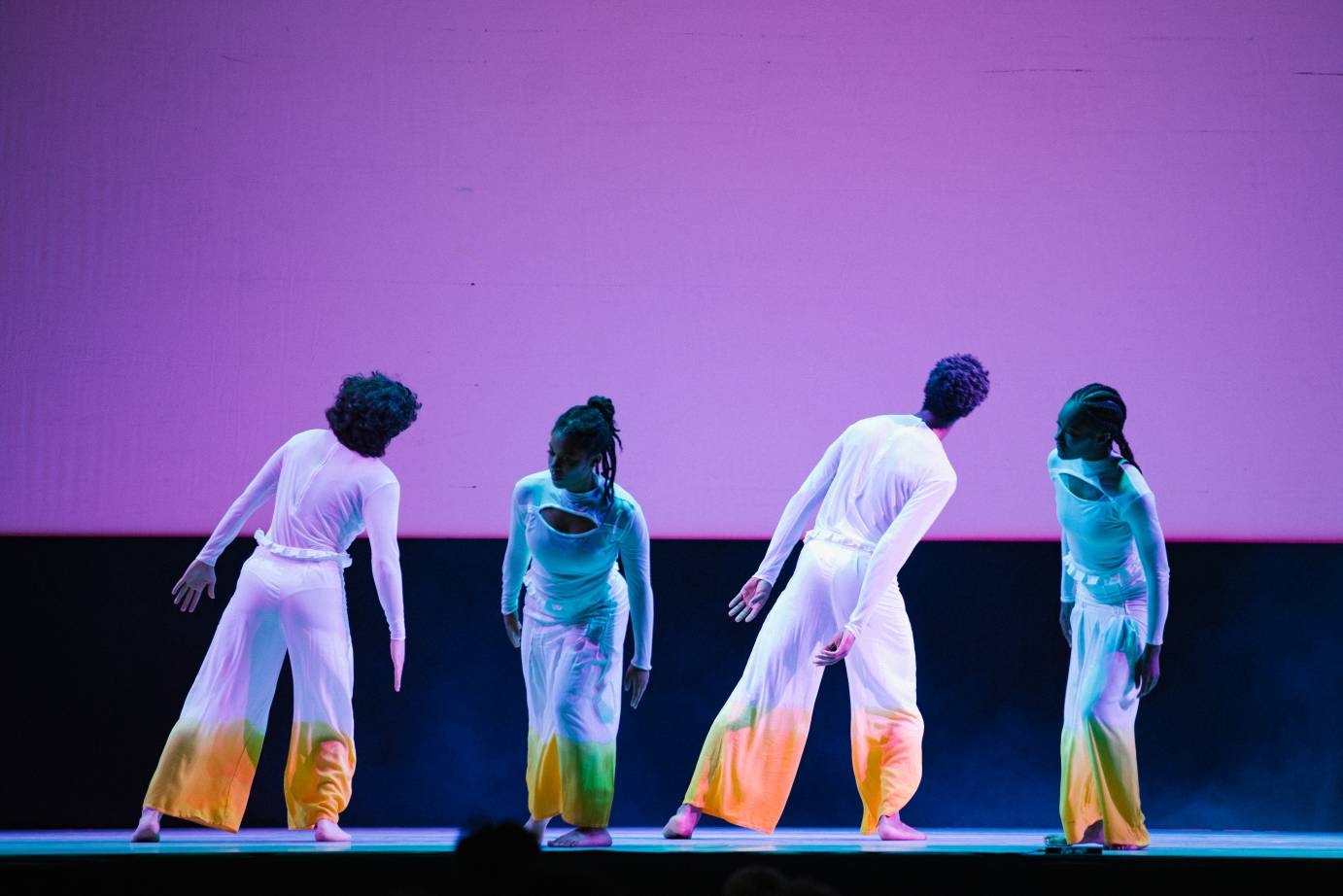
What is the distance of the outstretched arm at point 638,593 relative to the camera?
4.51m

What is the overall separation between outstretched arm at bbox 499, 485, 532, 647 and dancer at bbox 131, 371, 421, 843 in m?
0.37

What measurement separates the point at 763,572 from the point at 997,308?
1.70 m

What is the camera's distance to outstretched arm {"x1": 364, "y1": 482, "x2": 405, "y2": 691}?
4609mm

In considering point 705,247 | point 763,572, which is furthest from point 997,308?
point 763,572

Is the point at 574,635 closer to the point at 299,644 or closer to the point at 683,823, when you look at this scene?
the point at 683,823

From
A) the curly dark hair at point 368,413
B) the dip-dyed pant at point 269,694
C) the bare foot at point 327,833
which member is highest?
the curly dark hair at point 368,413

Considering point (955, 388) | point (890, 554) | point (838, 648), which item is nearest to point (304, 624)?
point (838, 648)

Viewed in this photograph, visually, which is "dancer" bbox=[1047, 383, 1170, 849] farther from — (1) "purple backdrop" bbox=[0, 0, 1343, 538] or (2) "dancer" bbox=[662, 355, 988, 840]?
(1) "purple backdrop" bbox=[0, 0, 1343, 538]

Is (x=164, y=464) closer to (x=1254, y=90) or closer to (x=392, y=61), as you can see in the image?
(x=392, y=61)

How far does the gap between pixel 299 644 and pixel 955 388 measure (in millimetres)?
2383

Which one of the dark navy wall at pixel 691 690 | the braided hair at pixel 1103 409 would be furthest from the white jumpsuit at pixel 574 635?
the braided hair at pixel 1103 409

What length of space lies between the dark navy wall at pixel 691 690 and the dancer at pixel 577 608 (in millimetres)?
998

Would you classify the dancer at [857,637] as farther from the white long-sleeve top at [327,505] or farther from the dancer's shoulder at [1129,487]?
the white long-sleeve top at [327,505]

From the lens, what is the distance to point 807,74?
18.7ft
